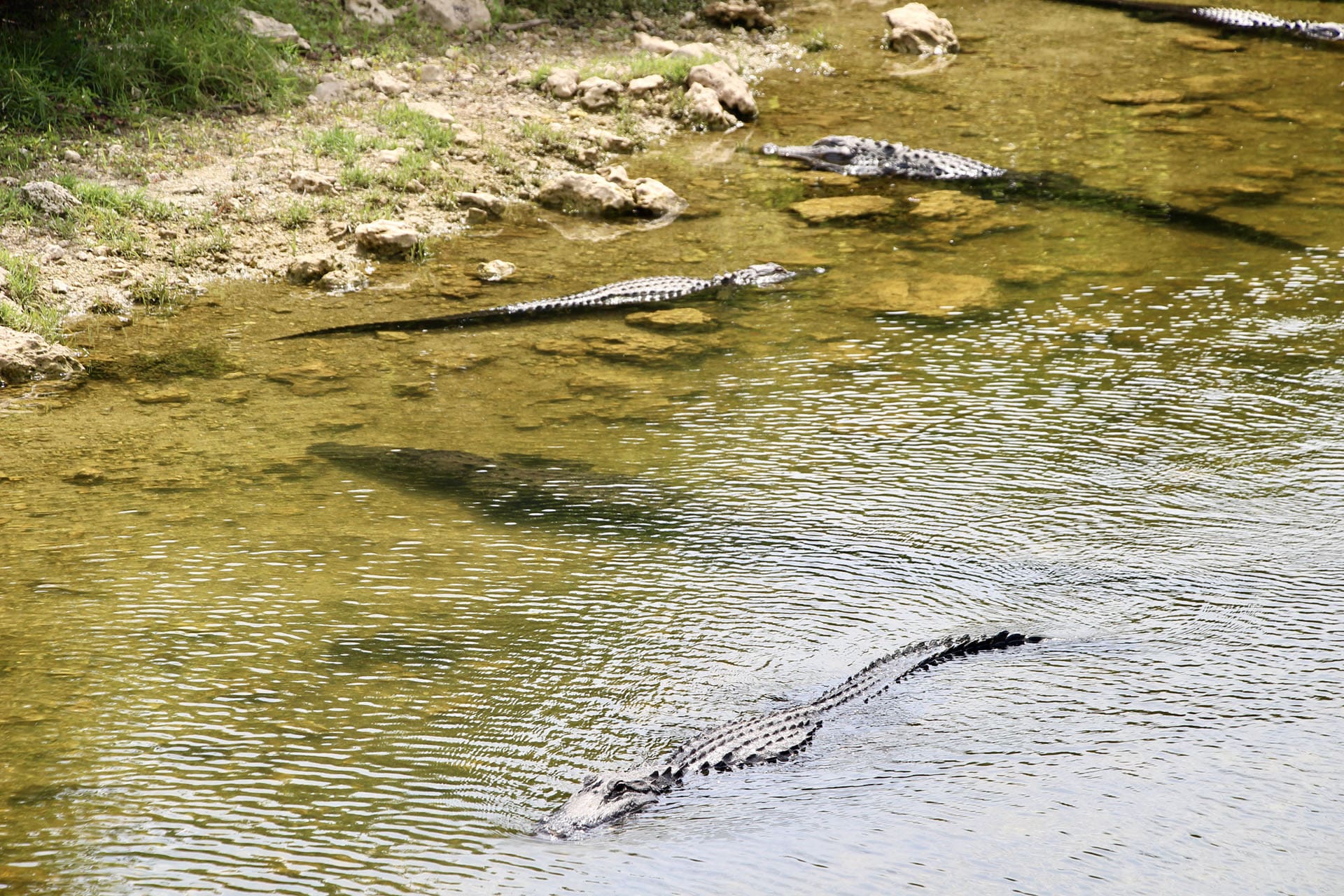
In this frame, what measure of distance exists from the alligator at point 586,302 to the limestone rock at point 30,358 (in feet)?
2.78

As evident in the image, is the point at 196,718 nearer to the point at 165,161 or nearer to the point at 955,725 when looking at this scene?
the point at 955,725

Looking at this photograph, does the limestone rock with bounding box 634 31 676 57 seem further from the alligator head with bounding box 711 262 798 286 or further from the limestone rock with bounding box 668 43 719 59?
the alligator head with bounding box 711 262 798 286

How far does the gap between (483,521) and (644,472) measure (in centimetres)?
60

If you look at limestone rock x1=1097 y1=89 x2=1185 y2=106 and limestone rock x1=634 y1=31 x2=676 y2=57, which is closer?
limestone rock x1=1097 y1=89 x2=1185 y2=106

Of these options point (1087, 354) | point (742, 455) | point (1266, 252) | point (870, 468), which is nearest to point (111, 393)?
point (742, 455)

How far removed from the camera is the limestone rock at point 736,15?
406 inches

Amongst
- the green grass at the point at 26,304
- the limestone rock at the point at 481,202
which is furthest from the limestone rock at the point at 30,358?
the limestone rock at the point at 481,202

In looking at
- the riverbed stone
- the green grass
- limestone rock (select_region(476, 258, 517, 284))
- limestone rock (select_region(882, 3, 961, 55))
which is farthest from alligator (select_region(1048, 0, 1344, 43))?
the green grass

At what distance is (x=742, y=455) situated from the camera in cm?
401

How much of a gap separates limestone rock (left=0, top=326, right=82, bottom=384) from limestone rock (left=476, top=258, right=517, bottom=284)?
1909 mm

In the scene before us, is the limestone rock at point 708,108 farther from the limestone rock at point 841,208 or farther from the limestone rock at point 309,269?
the limestone rock at point 309,269

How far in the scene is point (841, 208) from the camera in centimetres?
657

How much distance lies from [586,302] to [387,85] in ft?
11.0

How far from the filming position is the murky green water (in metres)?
2.41
